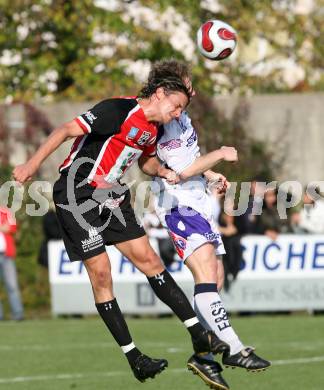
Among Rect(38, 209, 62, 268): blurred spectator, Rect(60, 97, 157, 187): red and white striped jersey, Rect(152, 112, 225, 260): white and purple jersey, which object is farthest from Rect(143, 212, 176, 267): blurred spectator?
Rect(60, 97, 157, 187): red and white striped jersey

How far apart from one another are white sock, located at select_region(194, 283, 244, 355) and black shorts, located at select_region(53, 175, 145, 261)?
26.6 inches

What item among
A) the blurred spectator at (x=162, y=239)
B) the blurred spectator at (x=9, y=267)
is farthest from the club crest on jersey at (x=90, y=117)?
the blurred spectator at (x=9, y=267)

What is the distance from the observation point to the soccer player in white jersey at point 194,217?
9570mm

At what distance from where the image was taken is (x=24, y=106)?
23.6m

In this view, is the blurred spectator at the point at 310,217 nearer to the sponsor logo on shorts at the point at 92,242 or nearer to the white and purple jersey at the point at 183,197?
the white and purple jersey at the point at 183,197

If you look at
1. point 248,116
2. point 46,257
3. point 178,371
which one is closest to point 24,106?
point 248,116

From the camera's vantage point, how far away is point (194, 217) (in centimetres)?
995

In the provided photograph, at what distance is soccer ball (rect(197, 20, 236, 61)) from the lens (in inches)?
402

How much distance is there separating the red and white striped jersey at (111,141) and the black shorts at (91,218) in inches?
4.4

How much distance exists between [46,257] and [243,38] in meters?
11.4

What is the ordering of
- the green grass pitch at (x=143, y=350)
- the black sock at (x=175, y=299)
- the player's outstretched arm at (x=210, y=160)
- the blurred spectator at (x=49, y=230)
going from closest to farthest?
the player's outstretched arm at (x=210, y=160), the black sock at (x=175, y=299), the green grass pitch at (x=143, y=350), the blurred spectator at (x=49, y=230)

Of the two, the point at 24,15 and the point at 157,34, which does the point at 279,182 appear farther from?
the point at 24,15

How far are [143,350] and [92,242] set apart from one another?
4.61m

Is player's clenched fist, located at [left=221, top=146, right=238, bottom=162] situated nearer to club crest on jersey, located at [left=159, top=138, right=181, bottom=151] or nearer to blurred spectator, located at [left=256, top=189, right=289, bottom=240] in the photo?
club crest on jersey, located at [left=159, top=138, right=181, bottom=151]
